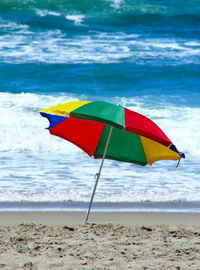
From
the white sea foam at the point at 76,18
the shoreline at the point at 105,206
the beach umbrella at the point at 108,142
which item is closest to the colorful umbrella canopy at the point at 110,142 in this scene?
the beach umbrella at the point at 108,142

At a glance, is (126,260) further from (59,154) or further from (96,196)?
(59,154)

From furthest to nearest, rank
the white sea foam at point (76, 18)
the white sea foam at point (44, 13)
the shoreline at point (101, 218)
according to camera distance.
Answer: the white sea foam at point (44, 13)
the white sea foam at point (76, 18)
the shoreline at point (101, 218)

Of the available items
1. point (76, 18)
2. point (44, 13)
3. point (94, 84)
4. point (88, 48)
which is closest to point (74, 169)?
point (94, 84)

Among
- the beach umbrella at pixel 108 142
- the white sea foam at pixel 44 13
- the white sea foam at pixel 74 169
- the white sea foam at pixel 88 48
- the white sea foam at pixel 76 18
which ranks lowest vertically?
the white sea foam at pixel 74 169

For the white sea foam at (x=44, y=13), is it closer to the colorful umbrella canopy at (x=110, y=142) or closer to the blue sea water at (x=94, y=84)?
the blue sea water at (x=94, y=84)

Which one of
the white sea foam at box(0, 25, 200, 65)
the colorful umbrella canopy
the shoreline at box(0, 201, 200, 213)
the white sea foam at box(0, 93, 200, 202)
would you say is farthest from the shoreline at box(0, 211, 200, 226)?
the white sea foam at box(0, 25, 200, 65)

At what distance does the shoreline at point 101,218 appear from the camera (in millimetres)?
5270

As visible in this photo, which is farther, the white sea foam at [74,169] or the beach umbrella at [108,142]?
the white sea foam at [74,169]

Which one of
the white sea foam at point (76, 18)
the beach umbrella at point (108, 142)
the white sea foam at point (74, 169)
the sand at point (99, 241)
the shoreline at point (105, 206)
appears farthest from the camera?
the white sea foam at point (76, 18)

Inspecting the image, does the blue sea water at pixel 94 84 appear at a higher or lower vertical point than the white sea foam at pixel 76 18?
lower

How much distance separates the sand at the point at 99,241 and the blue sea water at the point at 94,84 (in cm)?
66

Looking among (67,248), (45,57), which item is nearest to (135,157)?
(67,248)

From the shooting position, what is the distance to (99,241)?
436 centimetres

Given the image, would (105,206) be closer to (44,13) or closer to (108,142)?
(108,142)
